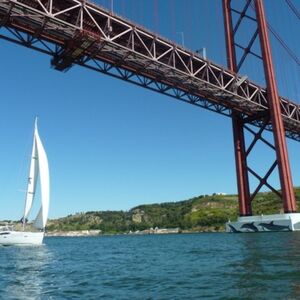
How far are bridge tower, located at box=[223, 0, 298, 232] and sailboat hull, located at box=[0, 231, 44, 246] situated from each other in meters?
23.5

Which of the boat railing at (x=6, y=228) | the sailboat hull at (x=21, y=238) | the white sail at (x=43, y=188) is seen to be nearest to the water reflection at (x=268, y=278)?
the sailboat hull at (x=21, y=238)

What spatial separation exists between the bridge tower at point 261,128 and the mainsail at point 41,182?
74.7ft

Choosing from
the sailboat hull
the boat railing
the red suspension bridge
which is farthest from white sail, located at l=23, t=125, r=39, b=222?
the red suspension bridge

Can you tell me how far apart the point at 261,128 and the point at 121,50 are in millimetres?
24134

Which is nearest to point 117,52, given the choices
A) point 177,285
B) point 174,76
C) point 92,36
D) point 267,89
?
point 92,36

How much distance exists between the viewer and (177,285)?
12398 mm

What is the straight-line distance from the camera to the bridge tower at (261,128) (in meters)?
50.7

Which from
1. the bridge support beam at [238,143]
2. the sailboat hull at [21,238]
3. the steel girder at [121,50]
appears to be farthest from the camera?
the bridge support beam at [238,143]

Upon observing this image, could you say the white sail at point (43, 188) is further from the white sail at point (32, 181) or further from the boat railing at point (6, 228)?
the boat railing at point (6, 228)

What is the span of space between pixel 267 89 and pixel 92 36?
26090 mm

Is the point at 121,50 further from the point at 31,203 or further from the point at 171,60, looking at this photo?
the point at 31,203

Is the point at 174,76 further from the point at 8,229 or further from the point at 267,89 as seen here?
the point at 8,229

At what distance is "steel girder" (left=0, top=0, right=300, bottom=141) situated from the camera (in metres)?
34.0

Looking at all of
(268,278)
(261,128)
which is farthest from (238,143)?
(268,278)
